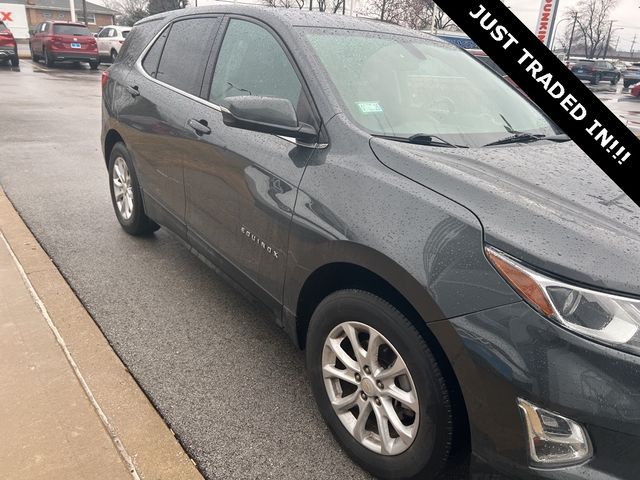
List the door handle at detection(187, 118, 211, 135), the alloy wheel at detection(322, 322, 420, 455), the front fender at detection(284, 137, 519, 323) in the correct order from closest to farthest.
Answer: the front fender at detection(284, 137, 519, 323) < the alloy wheel at detection(322, 322, 420, 455) < the door handle at detection(187, 118, 211, 135)

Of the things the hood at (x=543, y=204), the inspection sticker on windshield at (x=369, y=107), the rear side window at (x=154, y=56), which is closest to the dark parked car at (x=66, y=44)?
the rear side window at (x=154, y=56)

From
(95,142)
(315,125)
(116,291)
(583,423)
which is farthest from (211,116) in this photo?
(95,142)

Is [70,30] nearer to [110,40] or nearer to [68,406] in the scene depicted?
[110,40]

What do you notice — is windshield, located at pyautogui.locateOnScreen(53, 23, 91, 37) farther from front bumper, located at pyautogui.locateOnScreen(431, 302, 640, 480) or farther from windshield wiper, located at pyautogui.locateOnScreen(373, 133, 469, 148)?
front bumper, located at pyautogui.locateOnScreen(431, 302, 640, 480)

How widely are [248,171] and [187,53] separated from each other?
1.34m

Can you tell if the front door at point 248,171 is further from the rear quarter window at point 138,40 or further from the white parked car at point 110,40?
the white parked car at point 110,40

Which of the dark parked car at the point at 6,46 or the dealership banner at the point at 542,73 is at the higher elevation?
the dealership banner at the point at 542,73

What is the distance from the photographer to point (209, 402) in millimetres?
2568

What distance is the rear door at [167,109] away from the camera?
3.31 meters

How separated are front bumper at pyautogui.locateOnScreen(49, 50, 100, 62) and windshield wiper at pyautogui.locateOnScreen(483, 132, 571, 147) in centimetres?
2291

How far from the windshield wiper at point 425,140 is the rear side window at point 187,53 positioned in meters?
1.49

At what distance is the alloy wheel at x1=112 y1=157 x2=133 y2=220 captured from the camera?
4.28 m

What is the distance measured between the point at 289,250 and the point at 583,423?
1.31 m

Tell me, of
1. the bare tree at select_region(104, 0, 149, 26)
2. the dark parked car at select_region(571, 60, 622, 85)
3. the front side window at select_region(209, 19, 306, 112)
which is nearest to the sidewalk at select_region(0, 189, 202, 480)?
the front side window at select_region(209, 19, 306, 112)
